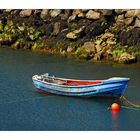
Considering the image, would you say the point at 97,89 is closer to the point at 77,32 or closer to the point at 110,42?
the point at 110,42

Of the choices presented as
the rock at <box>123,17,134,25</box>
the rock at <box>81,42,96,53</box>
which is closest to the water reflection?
the rock at <box>81,42,96,53</box>

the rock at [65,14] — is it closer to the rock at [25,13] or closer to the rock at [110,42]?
the rock at [25,13]

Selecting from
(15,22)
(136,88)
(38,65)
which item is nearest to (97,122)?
(136,88)

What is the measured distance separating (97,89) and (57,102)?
239 cm

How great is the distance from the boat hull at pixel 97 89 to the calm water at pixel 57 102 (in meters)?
0.32

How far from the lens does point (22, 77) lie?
3606 centimetres

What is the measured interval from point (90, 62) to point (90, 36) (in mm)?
3905

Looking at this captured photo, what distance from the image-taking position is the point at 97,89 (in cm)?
3183

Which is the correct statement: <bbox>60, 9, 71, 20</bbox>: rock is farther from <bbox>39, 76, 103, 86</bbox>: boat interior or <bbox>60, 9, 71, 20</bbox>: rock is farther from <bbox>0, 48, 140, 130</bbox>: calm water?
<bbox>39, 76, 103, 86</bbox>: boat interior

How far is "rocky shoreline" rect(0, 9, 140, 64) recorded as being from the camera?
41.9 metres

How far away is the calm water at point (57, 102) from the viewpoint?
27.3m

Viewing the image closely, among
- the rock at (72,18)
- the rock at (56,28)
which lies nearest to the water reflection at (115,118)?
the rock at (72,18)
